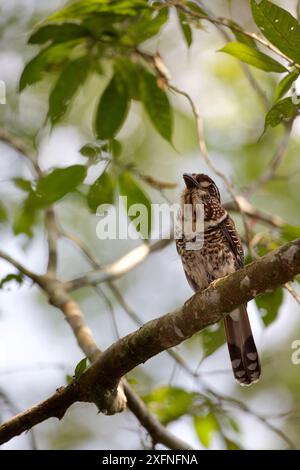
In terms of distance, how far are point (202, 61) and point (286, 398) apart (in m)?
3.70

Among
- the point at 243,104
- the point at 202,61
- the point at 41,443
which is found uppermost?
the point at 202,61

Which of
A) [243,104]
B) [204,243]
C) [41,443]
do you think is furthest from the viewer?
[243,104]

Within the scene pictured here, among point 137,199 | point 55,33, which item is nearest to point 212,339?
point 137,199

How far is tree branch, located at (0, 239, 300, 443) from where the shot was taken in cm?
288

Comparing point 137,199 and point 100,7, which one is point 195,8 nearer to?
point 100,7

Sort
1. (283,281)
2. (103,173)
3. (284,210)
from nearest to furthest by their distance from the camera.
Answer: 1. (283,281)
2. (103,173)
3. (284,210)

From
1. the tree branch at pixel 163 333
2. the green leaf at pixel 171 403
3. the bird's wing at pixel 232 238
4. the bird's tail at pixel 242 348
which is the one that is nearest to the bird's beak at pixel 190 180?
the bird's wing at pixel 232 238

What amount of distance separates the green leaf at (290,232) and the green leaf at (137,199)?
78 cm

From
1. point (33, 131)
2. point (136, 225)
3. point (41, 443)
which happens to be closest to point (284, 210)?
point (33, 131)

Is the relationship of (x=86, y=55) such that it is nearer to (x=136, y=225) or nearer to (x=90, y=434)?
(x=136, y=225)

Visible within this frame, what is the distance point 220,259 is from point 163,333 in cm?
123

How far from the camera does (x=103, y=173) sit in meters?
4.20

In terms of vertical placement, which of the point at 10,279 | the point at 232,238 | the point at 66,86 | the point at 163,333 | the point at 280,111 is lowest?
the point at 163,333

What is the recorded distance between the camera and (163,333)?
10.8 ft
